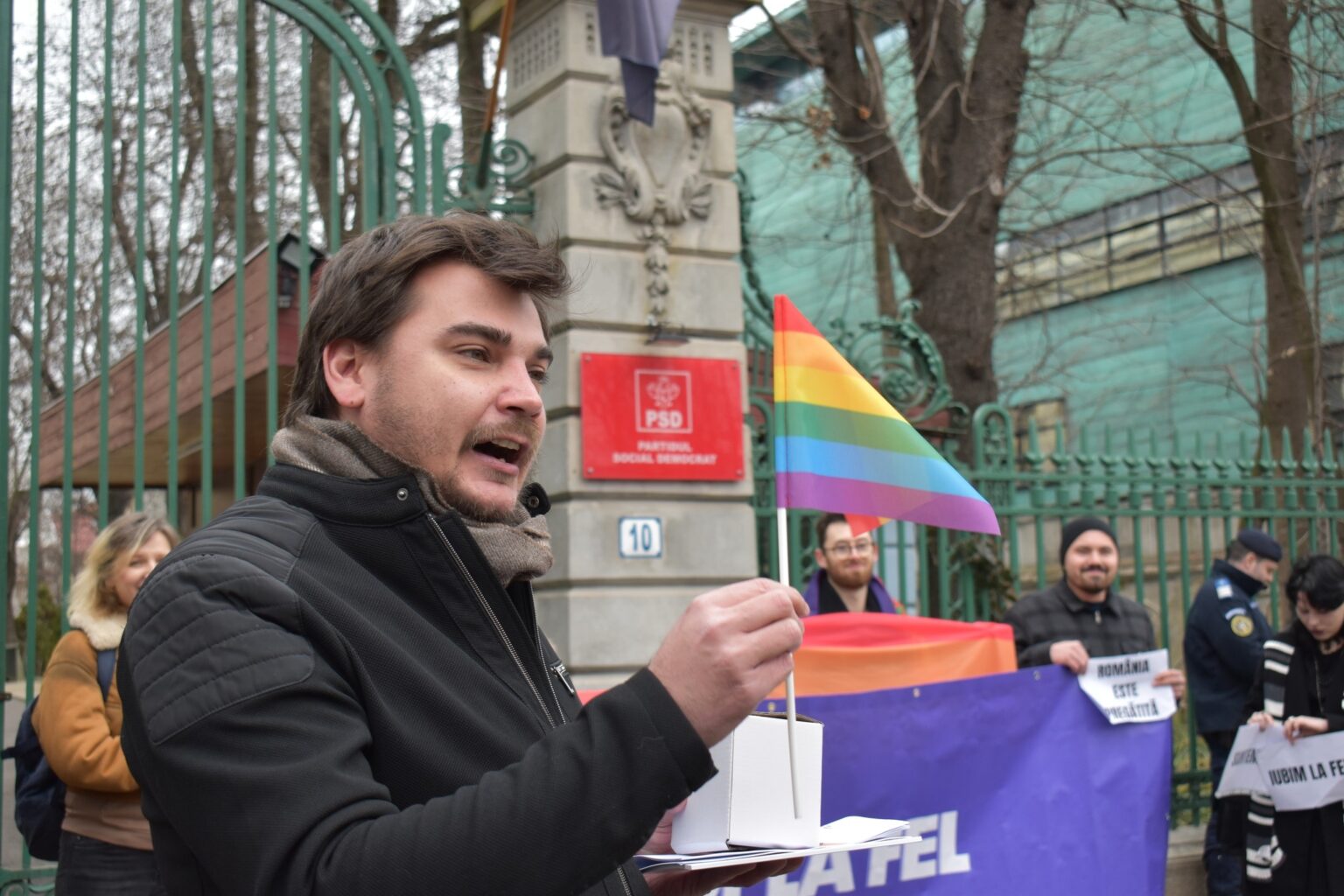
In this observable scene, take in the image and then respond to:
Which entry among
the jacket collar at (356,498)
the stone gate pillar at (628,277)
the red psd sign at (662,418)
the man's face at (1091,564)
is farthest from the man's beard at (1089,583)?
the jacket collar at (356,498)

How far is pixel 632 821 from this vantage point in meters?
1.36

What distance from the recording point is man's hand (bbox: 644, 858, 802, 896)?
1.93 meters

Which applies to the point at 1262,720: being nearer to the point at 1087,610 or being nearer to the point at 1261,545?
the point at 1087,610

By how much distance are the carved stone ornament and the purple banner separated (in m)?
2.54

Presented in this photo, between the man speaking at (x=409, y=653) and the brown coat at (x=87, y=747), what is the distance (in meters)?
2.75

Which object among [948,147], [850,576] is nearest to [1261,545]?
[850,576]

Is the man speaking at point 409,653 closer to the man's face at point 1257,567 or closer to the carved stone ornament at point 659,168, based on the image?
the carved stone ornament at point 659,168

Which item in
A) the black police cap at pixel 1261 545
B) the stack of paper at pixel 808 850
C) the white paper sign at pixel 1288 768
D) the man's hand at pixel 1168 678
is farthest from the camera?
the black police cap at pixel 1261 545

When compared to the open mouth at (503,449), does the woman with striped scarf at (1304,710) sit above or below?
below

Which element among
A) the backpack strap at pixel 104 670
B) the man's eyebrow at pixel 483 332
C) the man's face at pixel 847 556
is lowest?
the backpack strap at pixel 104 670

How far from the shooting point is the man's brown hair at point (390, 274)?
1.71 meters

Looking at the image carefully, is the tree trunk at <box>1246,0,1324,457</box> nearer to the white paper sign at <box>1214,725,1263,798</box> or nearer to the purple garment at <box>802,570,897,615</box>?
the white paper sign at <box>1214,725,1263,798</box>

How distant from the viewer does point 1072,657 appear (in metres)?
5.11

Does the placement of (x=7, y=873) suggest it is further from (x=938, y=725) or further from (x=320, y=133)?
(x=320, y=133)
